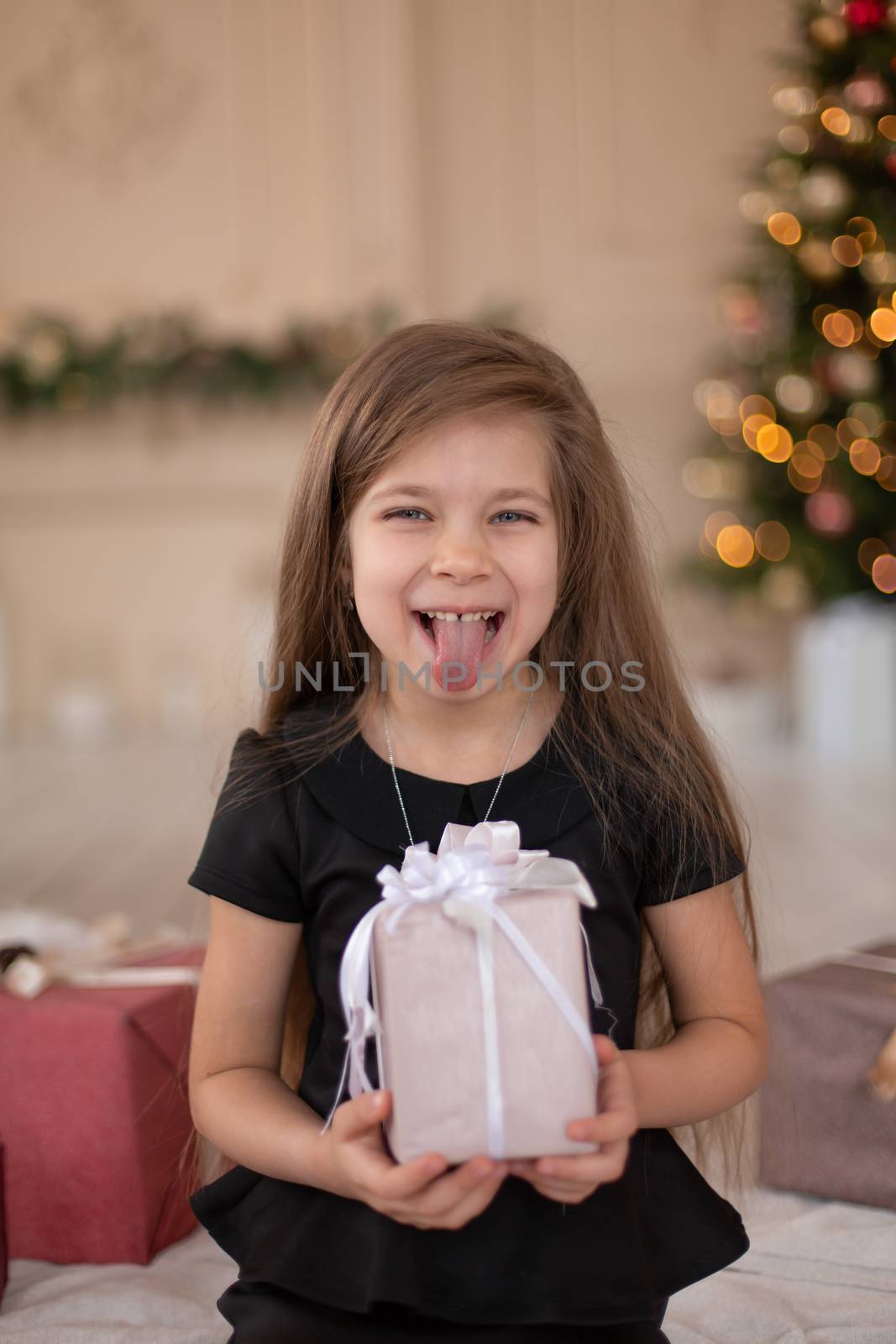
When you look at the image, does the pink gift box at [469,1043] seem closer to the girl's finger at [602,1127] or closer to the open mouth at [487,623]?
the girl's finger at [602,1127]

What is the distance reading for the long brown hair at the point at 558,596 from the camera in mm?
938

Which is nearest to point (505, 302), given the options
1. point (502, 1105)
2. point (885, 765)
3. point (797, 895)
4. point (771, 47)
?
point (771, 47)

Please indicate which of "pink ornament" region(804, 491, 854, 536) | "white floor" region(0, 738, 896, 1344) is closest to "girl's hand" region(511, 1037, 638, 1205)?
"white floor" region(0, 738, 896, 1344)

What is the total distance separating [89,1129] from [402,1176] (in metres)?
0.59

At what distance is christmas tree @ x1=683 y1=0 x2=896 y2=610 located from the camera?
3.51 meters

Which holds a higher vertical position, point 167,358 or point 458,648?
point 167,358

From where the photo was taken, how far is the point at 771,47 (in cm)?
436

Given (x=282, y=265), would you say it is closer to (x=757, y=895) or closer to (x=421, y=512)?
(x=757, y=895)

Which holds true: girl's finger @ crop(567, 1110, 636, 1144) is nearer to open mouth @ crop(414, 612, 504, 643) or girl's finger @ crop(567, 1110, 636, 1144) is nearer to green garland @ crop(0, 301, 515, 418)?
open mouth @ crop(414, 612, 504, 643)

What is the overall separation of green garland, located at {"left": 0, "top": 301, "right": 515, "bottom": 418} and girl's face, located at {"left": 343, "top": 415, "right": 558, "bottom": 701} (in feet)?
11.2

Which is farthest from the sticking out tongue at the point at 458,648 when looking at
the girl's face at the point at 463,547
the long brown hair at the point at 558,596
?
the long brown hair at the point at 558,596

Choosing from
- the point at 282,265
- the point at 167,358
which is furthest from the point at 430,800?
the point at 282,265

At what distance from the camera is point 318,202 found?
439 centimetres

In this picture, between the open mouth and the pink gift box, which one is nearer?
the pink gift box
